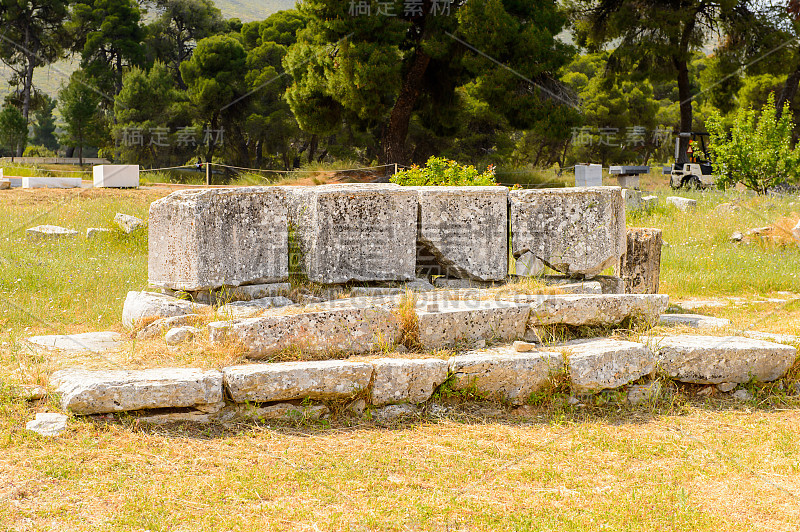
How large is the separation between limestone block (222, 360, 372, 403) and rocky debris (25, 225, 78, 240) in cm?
706

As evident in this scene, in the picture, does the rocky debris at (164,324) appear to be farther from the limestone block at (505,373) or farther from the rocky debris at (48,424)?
the limestone block at (505,373)

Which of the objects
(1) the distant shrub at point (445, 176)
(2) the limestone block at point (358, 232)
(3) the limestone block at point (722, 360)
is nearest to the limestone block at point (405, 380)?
(2) the limestone block at point (358, 232)

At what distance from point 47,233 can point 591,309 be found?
8.18m

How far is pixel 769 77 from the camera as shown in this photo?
27.4m

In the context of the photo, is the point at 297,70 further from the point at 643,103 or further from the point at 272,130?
the point at 643,103

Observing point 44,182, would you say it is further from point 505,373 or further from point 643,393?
point 643,393

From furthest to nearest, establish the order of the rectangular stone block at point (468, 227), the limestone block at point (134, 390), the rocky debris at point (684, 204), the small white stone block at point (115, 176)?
1. the small white stone block at point (115, 176)
2. the rocky debris at point (684, 204)
3. the rectangular stone block at point (468, 227)
4. the limestone block at point (134, 390)

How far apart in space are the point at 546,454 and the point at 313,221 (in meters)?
2.52

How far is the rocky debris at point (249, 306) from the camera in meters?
4.68

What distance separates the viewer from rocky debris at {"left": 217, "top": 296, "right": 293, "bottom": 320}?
4684mm

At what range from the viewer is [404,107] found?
783 inches

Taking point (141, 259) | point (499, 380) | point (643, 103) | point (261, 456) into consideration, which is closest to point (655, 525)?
point (499, 380)

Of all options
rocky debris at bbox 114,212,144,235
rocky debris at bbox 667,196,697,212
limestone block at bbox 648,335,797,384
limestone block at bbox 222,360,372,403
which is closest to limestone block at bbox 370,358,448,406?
limestone block at bbox 222,360,372,403

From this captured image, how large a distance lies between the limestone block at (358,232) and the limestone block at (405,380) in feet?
3.96
